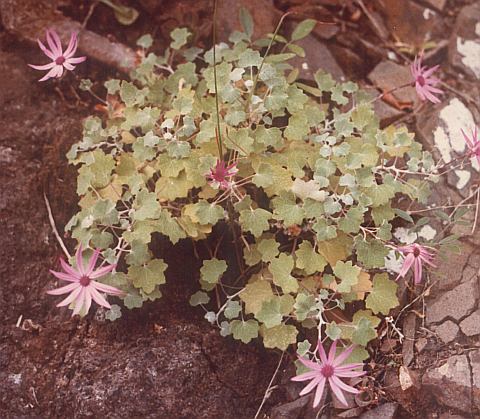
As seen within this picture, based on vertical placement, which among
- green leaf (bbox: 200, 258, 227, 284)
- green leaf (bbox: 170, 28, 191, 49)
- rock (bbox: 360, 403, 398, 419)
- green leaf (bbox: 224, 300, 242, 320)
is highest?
green leaf (bbox: 170, 28, 191, 49)

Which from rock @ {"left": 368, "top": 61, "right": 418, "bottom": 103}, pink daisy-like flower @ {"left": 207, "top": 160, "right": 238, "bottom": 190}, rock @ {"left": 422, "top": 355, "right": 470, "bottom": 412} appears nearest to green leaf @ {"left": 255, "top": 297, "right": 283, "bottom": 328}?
pink daisy-like flower @ {"left": 207, "top": 160, "right": 238, "bottom": 190}

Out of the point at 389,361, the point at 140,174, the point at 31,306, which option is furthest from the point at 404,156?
the point at 31,306

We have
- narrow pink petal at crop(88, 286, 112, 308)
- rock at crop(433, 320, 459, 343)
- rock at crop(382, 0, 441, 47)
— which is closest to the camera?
narrow pink petal at crop(88, 286, 112, 308)

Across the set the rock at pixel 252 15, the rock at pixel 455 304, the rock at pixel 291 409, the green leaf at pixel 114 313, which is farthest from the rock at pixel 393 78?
the green leaf at pixel 114 313

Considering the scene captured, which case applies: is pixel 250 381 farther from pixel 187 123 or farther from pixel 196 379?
pixel 187 123

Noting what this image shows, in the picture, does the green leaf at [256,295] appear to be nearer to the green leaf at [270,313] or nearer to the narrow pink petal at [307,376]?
the green leaf at [270,313]

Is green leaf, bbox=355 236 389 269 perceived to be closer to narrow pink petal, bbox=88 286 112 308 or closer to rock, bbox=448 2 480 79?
narrow pink petal, bbox=88 286 112 308
